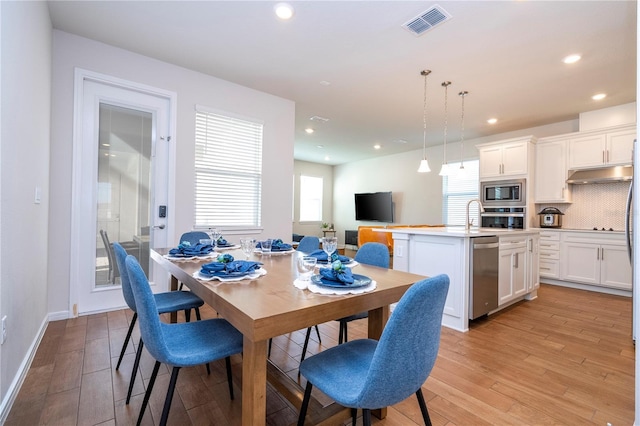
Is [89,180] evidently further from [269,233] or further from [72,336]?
[269,233]

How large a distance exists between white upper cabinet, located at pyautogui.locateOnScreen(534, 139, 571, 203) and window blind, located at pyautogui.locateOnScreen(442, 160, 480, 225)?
138cm

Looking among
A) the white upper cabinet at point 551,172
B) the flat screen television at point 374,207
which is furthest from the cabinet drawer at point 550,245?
the flat screen television at point 374,207

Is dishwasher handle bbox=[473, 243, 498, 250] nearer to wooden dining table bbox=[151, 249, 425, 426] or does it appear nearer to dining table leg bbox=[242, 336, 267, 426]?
wooden dining table bbox=[151, 249, 425, 426]

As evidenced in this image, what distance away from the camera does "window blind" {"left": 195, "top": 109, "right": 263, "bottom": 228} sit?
12.1ft

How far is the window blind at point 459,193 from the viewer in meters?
6.46

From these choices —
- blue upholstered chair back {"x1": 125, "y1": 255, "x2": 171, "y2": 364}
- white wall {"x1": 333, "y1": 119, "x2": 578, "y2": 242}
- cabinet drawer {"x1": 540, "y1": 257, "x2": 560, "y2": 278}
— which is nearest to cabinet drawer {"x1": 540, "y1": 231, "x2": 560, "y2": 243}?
cabinet drawer {"x1": 540, "y1": 257, "x2": 560, "y2": 278}

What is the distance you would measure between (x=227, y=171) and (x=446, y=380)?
10.7ft

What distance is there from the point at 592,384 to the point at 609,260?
10.7 feet

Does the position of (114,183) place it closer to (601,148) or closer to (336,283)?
(336,283)

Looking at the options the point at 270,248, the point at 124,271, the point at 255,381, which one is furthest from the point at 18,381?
the point at 255,381

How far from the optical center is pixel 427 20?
Result: 258 cm

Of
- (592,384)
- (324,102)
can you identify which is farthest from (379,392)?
(324,102)

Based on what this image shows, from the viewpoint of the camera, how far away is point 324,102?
14.8ft

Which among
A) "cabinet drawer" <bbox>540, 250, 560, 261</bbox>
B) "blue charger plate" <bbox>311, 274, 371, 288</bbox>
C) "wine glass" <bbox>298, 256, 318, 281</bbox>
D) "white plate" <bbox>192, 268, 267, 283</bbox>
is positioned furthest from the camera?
"cabinet drawer" <bbox>540, 250, 560, 261</bbox>
